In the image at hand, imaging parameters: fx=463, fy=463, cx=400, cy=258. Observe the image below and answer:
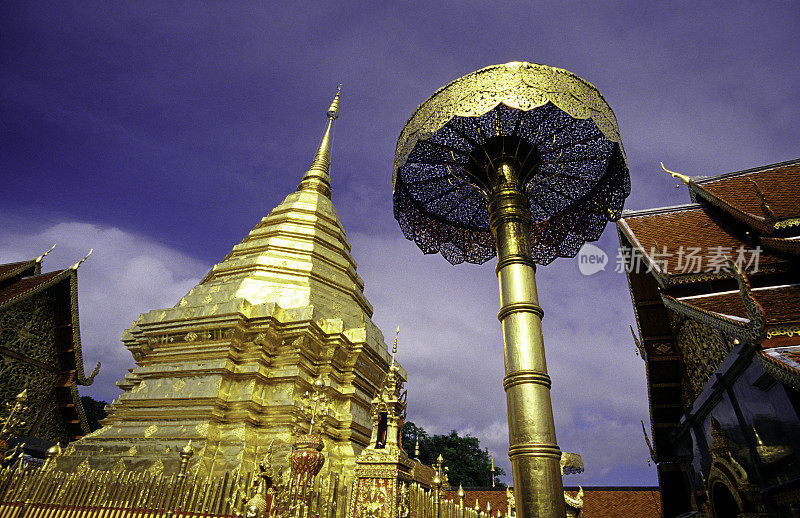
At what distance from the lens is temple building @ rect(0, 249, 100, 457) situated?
1105 centimetres

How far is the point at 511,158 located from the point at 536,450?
10.4 ft

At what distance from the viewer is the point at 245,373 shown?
799 centimetres

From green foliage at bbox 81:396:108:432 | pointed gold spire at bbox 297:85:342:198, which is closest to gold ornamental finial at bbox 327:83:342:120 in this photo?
pointed gold spire at bbox 297:85:342:198

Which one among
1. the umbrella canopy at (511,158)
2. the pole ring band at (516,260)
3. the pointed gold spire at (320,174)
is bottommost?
the pole ring band at (516,260)

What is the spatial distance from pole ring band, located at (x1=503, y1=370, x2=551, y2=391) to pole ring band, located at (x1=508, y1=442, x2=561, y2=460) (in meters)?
0.48

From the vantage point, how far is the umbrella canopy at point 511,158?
15.5 ft

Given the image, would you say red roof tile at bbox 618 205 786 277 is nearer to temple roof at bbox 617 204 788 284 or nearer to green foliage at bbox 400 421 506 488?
temple roof at bbox 617 204 788 284

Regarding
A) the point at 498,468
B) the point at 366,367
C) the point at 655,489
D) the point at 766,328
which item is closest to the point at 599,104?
the point at 766,328

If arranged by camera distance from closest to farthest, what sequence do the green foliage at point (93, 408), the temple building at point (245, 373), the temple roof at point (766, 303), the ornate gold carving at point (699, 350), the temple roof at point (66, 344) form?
the temple roof at point (766, 303), the ornate gold carving at point (699, 350), the temple building at point (245, 373), the temple roof at point (66, 344), the green foliage at point (93, 408)

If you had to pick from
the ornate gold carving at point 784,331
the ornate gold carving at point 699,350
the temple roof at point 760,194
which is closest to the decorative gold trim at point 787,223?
the temple roof at point 760,194

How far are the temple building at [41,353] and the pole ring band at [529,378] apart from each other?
12.1 metres

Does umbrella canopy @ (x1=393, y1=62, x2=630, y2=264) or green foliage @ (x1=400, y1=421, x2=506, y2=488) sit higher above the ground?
green foliage @ (x1=400, y1=421, x2=506, y2=488)

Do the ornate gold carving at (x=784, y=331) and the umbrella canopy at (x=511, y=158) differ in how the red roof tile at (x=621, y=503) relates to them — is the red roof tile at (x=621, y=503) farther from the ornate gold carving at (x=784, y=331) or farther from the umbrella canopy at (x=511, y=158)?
the ornate gold carving at (x=784, y=331)

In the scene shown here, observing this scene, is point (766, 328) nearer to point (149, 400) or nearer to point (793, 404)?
point (793, 404)
